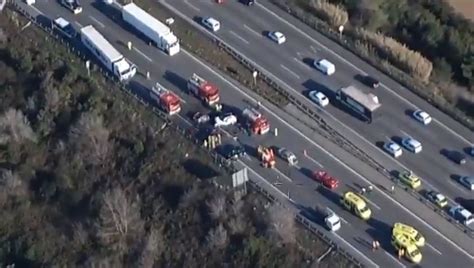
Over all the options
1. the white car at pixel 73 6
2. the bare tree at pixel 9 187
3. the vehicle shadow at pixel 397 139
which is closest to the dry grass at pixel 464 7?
the vehicle shadow at pixel 397 139

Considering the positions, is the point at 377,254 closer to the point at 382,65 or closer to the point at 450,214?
the point at 450,214

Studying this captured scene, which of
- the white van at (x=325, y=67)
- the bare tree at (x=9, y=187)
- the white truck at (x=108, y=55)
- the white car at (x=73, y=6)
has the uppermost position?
the white van at (x=325, y=67)

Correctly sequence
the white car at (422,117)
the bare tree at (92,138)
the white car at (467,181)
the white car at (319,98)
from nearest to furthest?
the white car at (467,181), the bare tree at (92,138), the white car at (422,117), the white car at (319,98)

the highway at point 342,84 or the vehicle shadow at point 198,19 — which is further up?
the highway at point 342,84

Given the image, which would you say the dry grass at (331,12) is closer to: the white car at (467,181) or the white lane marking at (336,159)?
the white lane marking at (336,159)

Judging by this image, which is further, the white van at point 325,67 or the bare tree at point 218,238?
the white van at point 325,67

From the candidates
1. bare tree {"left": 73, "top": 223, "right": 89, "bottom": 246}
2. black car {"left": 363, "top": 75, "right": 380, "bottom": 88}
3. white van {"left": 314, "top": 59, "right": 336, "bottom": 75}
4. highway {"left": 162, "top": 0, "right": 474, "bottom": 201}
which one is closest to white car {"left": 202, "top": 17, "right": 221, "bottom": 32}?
highway {"left": 162, "top": 0, "right": 474, "bottom": 201}

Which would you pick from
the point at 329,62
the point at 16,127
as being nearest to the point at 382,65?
the point at 329,62

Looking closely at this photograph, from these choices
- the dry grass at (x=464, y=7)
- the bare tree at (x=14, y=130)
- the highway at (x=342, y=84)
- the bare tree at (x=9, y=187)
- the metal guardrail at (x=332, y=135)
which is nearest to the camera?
the metal guardrail at (x=332, y=135)

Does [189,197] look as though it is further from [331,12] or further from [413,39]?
[413,39]
